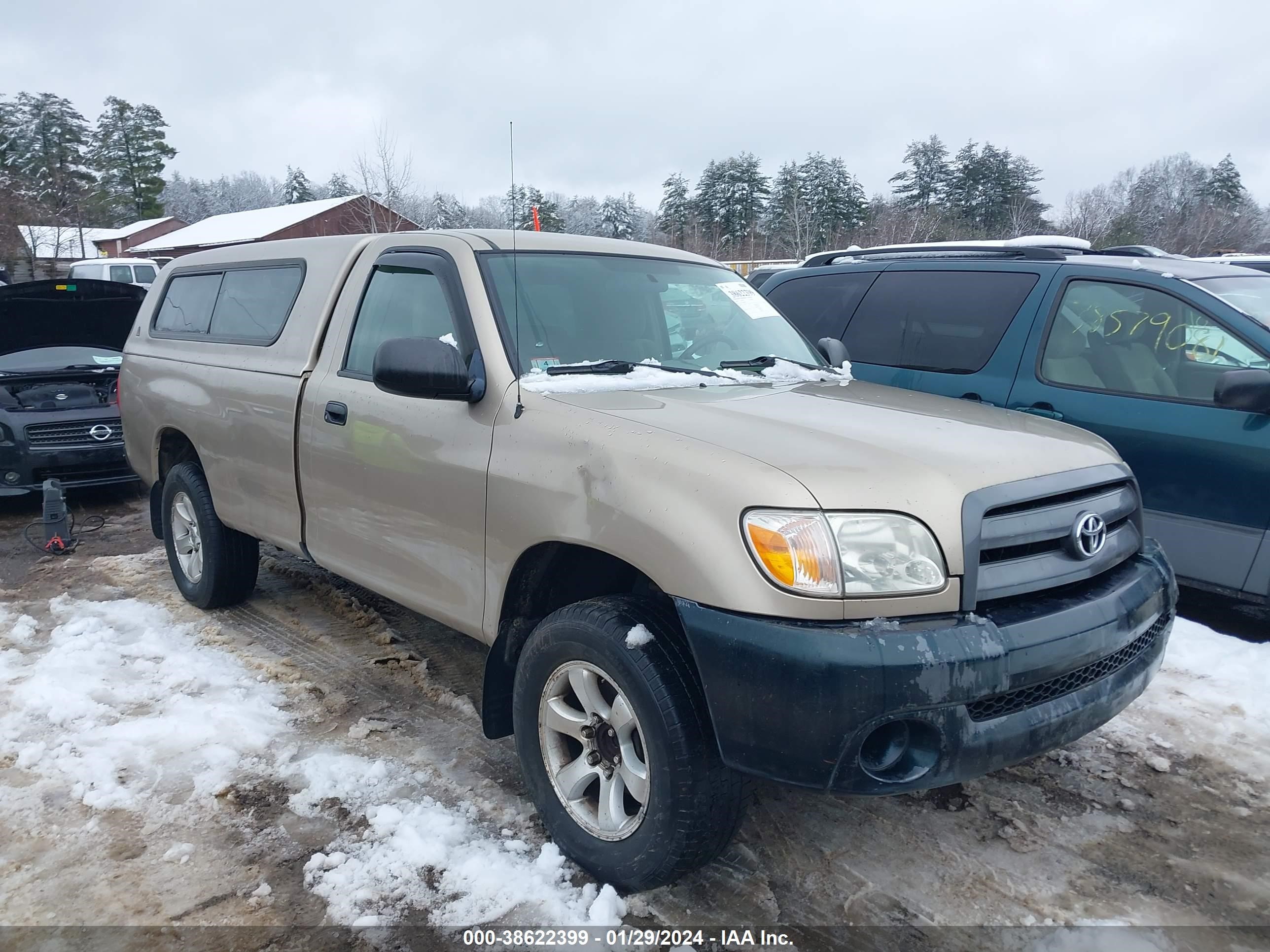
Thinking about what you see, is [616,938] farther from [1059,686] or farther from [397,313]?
[397,313]

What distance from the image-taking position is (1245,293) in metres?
4.64

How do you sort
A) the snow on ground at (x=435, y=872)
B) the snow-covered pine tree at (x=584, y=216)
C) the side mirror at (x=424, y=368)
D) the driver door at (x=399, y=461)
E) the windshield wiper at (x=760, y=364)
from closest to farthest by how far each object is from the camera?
the snow on ground at (x=435, y=872) < the side mirror at (x=424, y=368) < the driver door at (x=399, y=461) < the windshield wiper at (x=760, y=364) < the snow-covered pine tree at (x=584, y=216)

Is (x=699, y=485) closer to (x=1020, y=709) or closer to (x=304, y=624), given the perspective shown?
(x=1020, y=709)

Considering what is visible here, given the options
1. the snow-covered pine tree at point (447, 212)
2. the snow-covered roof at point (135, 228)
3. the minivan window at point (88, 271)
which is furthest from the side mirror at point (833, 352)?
the snow-covered roof at point (135, 228)

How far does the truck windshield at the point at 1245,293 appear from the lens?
14.6 ft

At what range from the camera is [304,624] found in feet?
15.9

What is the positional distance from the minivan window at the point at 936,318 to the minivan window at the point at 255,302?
3.33 metres

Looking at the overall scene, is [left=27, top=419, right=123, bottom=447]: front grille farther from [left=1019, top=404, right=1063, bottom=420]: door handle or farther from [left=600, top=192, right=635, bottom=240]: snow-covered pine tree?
[left=600, top=192, right=635, bottom=240]: snow-covered pine tree

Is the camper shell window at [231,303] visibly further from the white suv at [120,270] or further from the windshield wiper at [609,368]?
the white suv at [120,270]

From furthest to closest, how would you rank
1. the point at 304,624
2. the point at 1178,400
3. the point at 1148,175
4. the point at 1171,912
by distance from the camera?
the point at 1148,175 → the point at 304,624 → the point at 1178,400 → the point at 1171,912

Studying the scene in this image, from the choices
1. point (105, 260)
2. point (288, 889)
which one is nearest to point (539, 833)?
point (288, 889)

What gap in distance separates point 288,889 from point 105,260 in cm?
2699

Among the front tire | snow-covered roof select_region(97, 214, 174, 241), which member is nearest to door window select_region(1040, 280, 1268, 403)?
the front tire

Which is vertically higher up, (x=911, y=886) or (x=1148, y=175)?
(x=1148, y=175)
